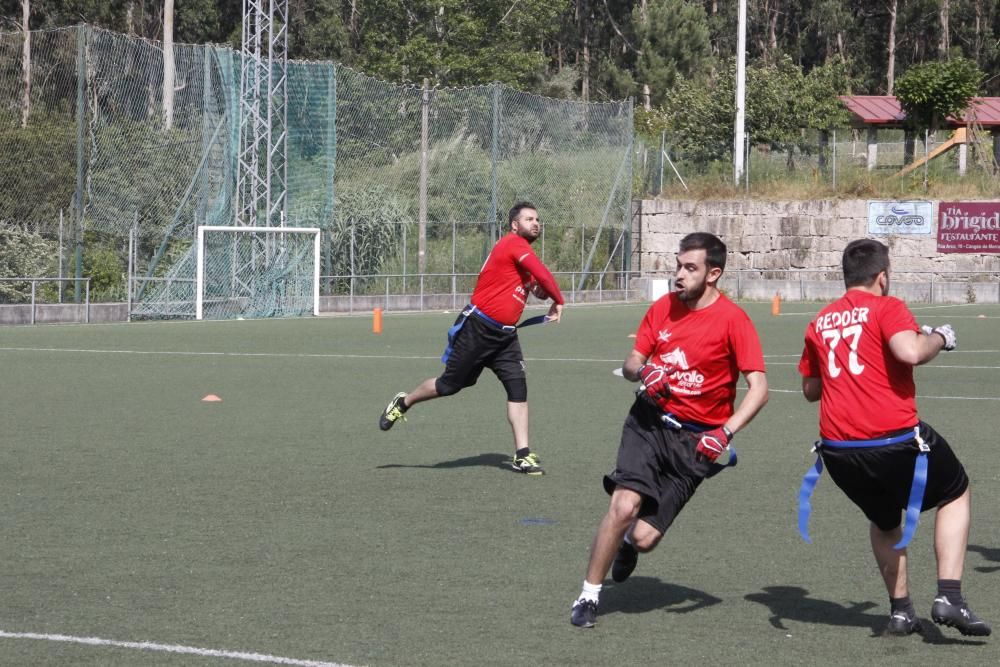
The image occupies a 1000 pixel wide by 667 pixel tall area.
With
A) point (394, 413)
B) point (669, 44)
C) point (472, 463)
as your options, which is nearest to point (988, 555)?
point (472, 463)

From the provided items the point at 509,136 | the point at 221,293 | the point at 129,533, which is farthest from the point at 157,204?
the point at 129,533

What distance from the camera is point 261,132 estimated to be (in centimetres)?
3294

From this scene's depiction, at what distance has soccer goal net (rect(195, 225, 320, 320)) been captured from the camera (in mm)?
31484

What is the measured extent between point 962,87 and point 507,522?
143 ft

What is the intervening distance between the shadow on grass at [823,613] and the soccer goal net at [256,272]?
968 inches

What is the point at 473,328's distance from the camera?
10797 mm

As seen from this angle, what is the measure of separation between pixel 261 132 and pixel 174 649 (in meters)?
27.8

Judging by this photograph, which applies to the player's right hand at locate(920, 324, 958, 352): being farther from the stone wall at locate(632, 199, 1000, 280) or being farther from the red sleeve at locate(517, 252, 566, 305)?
the stone wall at locate(632, 199, 1000, 280)

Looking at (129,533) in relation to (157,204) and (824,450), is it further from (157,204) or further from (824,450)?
(157,204)

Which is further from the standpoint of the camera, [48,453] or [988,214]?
[988,214]

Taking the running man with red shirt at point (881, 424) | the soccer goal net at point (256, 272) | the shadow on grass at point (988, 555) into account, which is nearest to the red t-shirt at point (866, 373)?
the running man with red shirt at point (881, 424)

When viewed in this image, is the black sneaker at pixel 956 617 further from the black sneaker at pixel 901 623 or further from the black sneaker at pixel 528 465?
the black sneaker at pixel 528 465

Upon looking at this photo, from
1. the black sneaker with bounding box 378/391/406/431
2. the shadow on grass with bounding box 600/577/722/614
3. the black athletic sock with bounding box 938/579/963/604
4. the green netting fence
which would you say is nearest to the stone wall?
the green netting fence

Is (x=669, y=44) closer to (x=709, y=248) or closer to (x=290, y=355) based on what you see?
(x=290, y=355)
